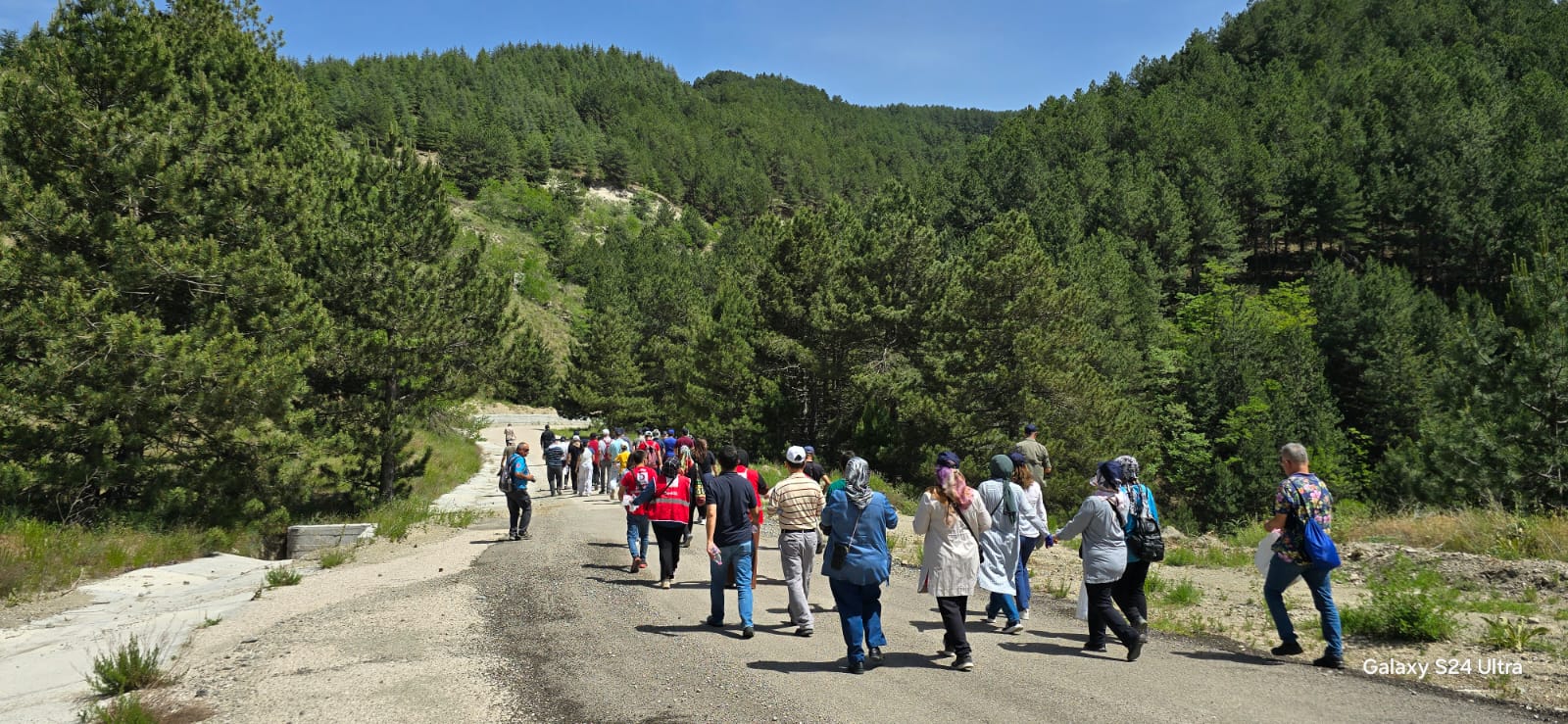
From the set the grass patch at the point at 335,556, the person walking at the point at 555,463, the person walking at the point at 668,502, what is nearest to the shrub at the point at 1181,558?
the person walking at the point at 668,502

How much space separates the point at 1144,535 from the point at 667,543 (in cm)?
576

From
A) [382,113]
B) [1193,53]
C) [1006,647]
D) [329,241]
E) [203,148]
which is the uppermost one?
[1193,53]

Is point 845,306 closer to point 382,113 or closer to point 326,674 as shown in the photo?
point 326,674

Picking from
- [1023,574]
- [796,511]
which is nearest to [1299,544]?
[1023,574]

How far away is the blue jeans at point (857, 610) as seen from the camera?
6527 mm

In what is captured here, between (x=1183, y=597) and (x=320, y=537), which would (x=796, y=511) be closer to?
(x=1183, y=597)

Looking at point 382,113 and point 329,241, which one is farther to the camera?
point 382,113

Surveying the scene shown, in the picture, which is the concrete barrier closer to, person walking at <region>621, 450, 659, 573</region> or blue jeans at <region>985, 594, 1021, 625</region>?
person walking at <region>621, 450, 659, 573</region>

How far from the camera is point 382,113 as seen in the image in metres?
120

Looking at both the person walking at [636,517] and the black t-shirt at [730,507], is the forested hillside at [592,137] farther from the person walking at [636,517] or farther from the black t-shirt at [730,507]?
the black t-shirt at [730,507]

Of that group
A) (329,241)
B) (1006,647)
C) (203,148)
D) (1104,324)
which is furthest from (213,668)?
(1104,324)

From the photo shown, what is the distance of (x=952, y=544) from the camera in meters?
6.54

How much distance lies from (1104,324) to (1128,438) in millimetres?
15703

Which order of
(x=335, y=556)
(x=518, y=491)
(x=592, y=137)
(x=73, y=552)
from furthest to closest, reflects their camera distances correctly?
(x=592, y=137) < (x=518, y=491) < (x=335, y=556) < (x=73, y=552)
